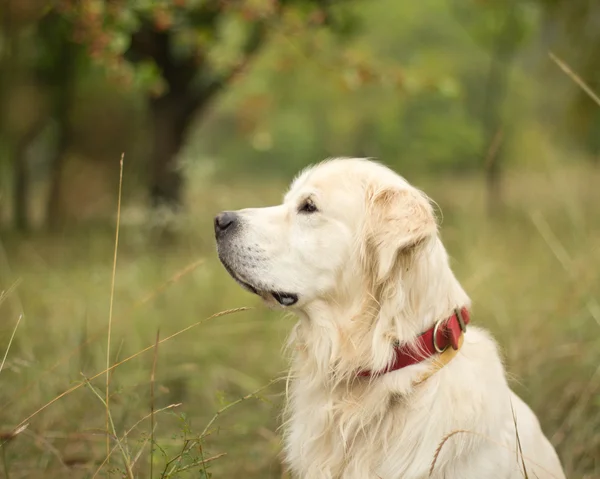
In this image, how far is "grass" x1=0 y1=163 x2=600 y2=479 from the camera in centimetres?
282

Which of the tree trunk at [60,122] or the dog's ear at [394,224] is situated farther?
the tree trunk at [60,122]

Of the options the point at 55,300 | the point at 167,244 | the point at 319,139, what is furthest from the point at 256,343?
the point at 319,139

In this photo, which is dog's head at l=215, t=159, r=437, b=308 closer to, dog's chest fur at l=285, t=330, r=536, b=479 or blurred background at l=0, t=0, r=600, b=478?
blurred background at l=0, t=0, r=600, b=478

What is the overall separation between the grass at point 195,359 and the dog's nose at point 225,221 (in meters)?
0.21

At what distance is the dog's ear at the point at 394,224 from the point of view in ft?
7.34

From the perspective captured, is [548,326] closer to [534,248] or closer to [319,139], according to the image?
[534,248]

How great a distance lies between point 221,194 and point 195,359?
13.6 feet

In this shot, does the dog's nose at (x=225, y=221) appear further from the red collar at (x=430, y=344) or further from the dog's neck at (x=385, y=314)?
the red collar at (x=430, y=344)

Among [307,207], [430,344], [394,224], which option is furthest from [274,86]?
[430,344]

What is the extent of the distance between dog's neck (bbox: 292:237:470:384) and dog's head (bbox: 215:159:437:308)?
0.06 metres

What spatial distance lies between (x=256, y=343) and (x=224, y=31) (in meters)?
5.69

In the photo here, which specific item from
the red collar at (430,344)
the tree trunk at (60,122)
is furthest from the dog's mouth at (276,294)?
the tree trunk at (60,122)

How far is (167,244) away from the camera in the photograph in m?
7.88

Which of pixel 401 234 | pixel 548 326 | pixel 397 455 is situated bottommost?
pixel 548 326
